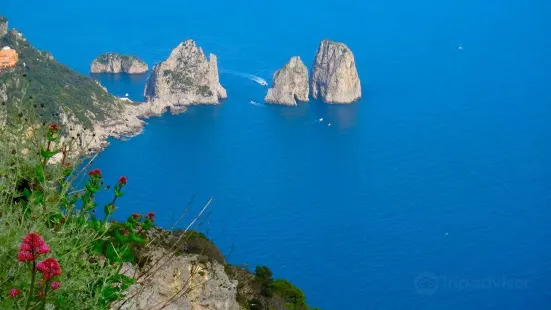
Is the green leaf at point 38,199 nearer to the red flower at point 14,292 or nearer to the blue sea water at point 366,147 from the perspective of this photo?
the red flower at point 14,292

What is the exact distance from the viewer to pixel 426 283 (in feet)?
134

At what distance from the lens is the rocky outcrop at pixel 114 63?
236 ft

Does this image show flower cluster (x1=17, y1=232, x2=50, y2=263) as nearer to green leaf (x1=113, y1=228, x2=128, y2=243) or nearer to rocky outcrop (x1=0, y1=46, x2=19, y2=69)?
green leaf (x1=113, y1=228, x2=128, y2=243)

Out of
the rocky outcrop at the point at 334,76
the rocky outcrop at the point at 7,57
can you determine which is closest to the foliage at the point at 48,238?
the rocky outcrop at the point at 7,57

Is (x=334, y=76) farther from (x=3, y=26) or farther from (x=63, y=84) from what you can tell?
(x=3, y=26)

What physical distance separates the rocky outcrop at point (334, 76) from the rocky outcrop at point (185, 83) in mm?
9499

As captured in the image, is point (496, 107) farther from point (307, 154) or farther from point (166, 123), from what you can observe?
point (166, 123)

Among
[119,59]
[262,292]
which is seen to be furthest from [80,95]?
[262,292]

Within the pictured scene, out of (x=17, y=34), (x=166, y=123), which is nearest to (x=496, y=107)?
(x=166, y=123)

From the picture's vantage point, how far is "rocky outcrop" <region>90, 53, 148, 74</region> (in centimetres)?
7200

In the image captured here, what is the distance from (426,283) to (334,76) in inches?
1247

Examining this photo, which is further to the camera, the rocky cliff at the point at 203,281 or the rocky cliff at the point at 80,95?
the rocky cliff at the point at 80,95

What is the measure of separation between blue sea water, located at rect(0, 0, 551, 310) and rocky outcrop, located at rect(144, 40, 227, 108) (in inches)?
64.2

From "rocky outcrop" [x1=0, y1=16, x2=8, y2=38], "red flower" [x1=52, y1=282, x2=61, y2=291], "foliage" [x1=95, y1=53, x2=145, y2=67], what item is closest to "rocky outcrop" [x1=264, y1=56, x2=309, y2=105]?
"foliage" [x1=95, y1=53, x2=145, y2=67]
